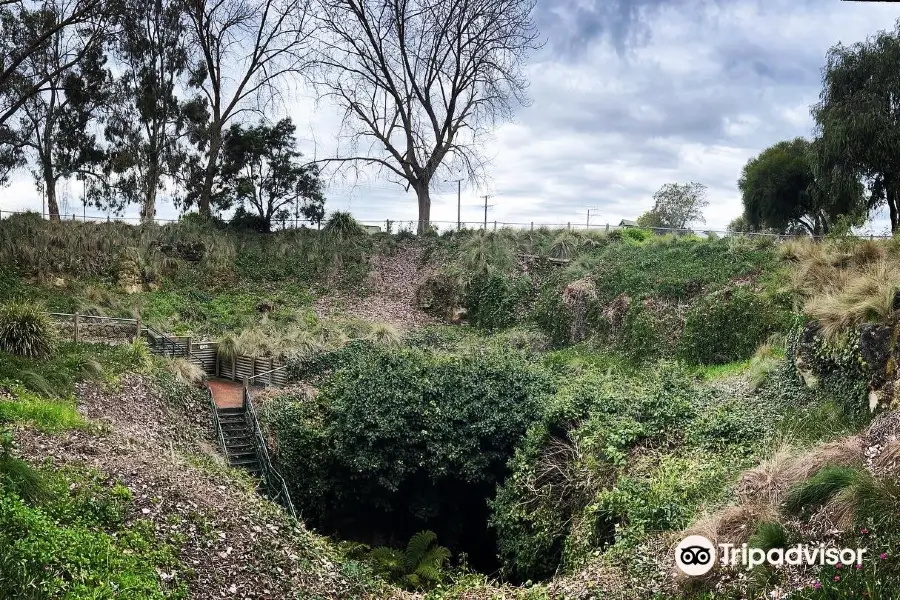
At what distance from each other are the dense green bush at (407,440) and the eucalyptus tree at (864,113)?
61.8 feet

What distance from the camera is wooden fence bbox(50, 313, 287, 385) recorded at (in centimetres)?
1725

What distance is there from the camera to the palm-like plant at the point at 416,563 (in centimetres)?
1125

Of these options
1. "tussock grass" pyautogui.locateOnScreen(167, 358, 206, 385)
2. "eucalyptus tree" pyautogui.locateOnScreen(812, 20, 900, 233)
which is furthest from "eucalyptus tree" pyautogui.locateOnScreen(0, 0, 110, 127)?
"eucalyptus tree" pyautogui.locateOnScreen(812, 20, 900, 233)

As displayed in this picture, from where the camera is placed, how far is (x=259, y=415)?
15047mm

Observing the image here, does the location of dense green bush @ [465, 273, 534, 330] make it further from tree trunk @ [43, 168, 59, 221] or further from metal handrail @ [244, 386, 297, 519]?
tree trunk @ [43, 168, 59, 221]

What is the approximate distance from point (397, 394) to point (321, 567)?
5.51m

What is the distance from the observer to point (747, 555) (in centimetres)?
615

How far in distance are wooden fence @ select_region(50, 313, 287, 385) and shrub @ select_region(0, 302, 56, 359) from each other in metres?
3.59

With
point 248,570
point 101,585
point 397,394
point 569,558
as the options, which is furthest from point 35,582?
point 397,394

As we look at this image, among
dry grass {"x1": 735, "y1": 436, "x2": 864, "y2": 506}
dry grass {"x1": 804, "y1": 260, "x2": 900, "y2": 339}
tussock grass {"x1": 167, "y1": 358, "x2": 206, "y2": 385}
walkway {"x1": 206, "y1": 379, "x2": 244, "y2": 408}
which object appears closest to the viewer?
dry grass {"x1": 735, "y1": 436, "x2": 864, "y2": 506}

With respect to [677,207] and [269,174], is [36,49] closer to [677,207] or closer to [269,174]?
[269,174]

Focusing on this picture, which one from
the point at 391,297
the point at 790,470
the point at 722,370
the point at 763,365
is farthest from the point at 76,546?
the point at 391,297

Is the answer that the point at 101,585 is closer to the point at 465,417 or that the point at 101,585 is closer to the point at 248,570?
the point at 248,570

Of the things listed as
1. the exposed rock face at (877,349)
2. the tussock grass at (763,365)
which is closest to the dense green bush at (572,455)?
the tussock grass at (763,365)
